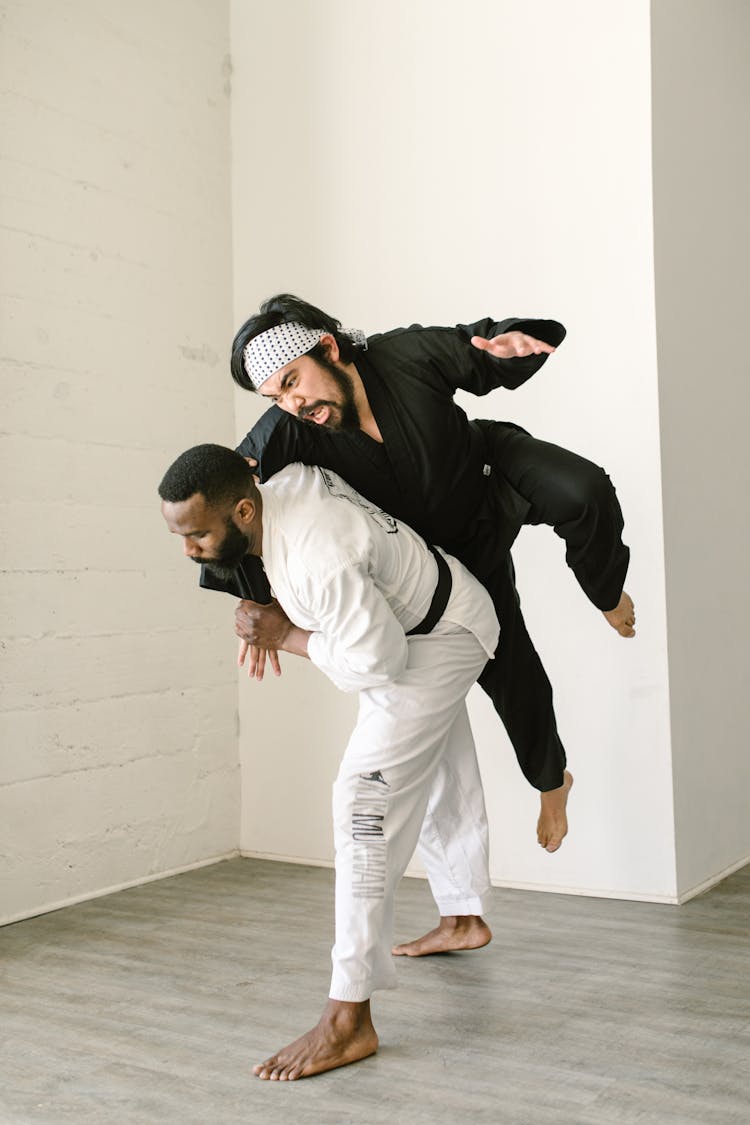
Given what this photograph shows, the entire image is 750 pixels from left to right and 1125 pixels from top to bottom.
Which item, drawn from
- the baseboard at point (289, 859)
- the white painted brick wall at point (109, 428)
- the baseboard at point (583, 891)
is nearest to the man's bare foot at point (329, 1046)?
the baseboard at point (583, 891)

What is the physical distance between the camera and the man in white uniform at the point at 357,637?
197 cm

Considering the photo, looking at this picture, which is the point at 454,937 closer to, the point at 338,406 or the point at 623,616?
the point at 623,616

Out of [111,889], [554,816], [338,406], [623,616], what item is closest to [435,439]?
[338,406]

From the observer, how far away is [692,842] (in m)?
3.02

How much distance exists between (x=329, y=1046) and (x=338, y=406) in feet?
3.80

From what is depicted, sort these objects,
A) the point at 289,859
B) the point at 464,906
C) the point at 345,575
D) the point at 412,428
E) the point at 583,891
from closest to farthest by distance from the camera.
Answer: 1. the point at 345,575
2. the point at 412,428
3. the point at 464,906
4. the point at 583,891
5. the point at 289,859

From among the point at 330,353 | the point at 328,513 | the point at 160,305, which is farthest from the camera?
the point at 160,305

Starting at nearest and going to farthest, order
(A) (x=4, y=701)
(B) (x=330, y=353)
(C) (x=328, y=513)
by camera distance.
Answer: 1. (C) (x=328, y=513)
2. (B) (x=330, y=353)
3. (A) (x=4, y=701)

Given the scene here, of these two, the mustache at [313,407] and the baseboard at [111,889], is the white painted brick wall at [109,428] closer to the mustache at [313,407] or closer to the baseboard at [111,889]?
the baseboard at [111,889]

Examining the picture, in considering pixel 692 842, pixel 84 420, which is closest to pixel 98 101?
pixel 84 420

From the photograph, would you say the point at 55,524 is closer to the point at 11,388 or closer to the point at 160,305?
the point at 11,388

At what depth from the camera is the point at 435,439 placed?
7.55 ft

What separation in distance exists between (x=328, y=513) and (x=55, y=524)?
4.43 feet

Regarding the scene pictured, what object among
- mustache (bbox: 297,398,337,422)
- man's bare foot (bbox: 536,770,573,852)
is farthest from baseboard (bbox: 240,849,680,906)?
mustache (bbox: 297,398,337,422)
